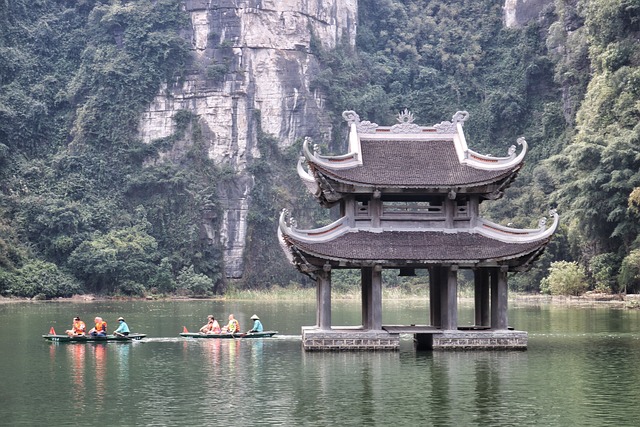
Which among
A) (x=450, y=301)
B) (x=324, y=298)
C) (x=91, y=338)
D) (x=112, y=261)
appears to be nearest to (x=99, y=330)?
(x=91, y=338)

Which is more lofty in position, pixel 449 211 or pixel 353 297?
pixel 449 211

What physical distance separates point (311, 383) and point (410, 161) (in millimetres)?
9888

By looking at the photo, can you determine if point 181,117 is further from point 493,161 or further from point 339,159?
point 493,161

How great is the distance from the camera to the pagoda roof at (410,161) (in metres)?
34.3

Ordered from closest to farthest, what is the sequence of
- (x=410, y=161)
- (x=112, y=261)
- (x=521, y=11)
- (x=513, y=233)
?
(x=513, y=233) → (x=410, y=161) → (x=112, y=261) → (x=521, y=11)

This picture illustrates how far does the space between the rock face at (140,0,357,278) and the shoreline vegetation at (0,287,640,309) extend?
809 cm

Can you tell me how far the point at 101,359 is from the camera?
3388cm

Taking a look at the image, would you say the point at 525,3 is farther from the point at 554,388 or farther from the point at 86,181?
the point at 554,388

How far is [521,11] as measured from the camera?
113 m

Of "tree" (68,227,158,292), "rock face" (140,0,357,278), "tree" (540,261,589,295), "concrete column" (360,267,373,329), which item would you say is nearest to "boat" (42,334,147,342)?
"concrete column" (360,267,373,329)

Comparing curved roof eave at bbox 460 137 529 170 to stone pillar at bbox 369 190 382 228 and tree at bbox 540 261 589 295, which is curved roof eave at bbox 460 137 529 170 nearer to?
stone pillar at bbox 369 190 382 228

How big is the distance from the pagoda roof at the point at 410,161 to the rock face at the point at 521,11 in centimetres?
7626

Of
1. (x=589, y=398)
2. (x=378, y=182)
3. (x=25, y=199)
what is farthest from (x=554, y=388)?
(x=25, y=199)

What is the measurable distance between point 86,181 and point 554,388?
240 feet
